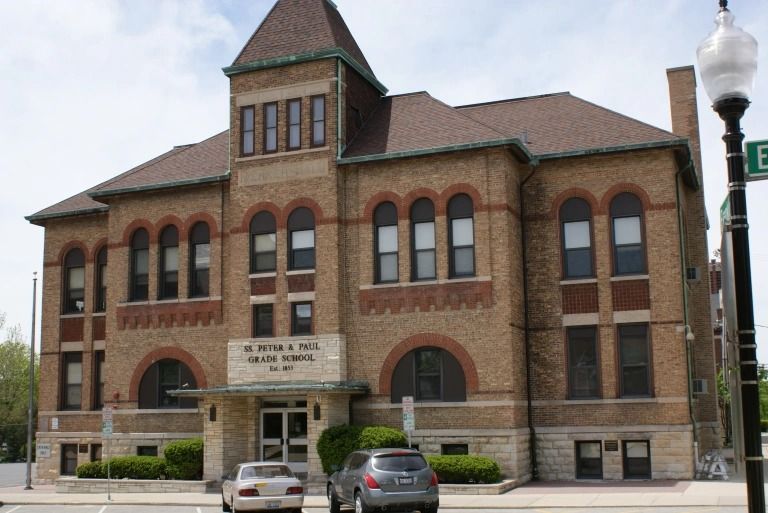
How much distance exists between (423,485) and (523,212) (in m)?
12.8

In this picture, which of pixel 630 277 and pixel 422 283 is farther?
pixel 422 283

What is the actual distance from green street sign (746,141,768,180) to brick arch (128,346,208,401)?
27.7 metres

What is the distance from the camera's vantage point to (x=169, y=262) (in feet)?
115

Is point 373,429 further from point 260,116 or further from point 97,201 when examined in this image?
point 97,201

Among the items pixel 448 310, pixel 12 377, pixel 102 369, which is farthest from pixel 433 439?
pixel 12 377

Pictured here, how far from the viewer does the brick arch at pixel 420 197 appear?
1203 inches

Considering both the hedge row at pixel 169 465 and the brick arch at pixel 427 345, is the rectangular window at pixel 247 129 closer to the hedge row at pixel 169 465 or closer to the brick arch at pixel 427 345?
the brick arch at pixel 427 345

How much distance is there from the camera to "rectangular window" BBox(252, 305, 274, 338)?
32.3 m

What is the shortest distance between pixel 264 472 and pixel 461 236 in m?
10.8

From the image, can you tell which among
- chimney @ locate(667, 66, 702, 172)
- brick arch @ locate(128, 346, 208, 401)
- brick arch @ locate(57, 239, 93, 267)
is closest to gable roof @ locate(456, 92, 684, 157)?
chimney @ locate(667, 66, 702, 172)

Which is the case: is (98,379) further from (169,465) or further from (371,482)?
(371,482)

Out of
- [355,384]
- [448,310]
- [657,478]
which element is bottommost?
[657,478]

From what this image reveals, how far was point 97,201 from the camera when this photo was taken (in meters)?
37.6

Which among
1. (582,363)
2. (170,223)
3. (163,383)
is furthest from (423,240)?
(163,383)
